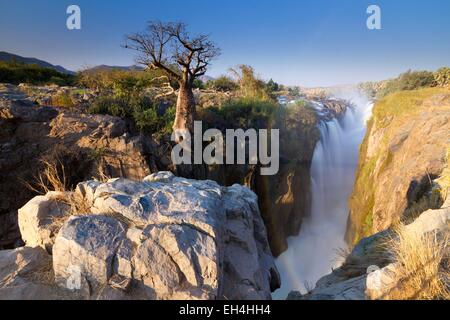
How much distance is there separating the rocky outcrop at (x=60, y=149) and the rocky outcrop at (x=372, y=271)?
564 centimetres

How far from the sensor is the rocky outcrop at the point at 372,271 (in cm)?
271

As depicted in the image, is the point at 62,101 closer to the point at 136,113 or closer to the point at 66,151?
the point at 136,113

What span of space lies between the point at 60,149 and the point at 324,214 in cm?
1291

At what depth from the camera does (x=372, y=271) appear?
327cm

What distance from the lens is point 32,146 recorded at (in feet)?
24.6

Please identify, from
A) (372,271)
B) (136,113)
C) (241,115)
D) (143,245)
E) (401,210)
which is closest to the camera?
(143,245)

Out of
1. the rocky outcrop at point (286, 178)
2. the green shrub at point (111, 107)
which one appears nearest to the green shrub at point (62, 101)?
the green shrub at point (111, 107)

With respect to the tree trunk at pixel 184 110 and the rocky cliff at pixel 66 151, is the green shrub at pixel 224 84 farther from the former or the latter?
the rocky cliff at pixel 66 151

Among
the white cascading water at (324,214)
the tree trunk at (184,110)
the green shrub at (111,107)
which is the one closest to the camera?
the tree trunk at (184,110)

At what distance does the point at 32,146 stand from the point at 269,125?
361 inches

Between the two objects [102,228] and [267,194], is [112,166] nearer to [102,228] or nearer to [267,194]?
[102,228]

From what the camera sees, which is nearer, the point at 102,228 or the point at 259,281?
the point at 102,228

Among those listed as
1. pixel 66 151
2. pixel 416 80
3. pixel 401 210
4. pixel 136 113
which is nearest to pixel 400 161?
pixel 401 210
